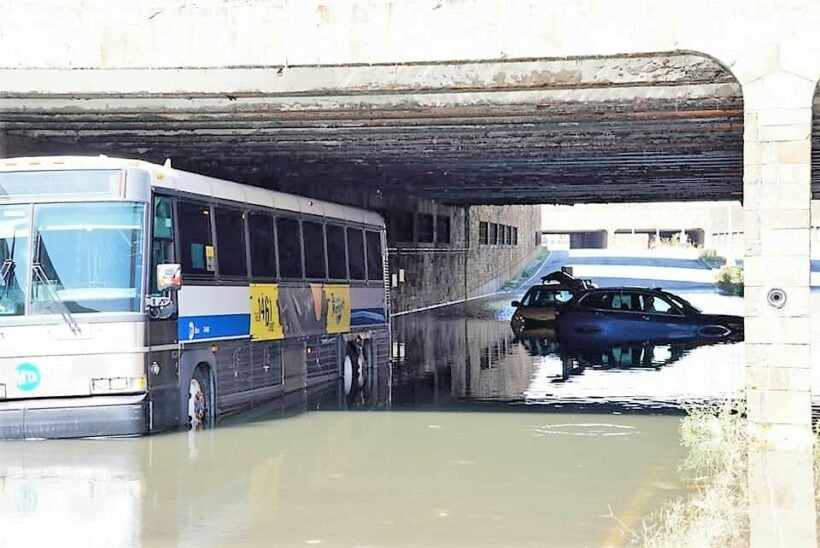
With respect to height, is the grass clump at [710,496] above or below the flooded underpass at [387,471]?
above

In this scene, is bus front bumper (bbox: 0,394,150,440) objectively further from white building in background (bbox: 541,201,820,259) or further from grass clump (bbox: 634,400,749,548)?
white building in background (bbox: 541,201,820,259)

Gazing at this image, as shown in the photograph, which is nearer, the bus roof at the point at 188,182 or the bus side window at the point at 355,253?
the bus roof at the point at 188,182

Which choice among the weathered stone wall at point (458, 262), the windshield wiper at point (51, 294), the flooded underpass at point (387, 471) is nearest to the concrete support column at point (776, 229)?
the flooded underpass at point (387, 471)

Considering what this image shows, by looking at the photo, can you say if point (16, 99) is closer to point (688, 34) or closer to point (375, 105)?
point (375, 105)

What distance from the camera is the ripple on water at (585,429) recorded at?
15.8 metres

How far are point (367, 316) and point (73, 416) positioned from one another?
9231 millimetres

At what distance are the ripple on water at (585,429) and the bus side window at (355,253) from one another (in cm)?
697

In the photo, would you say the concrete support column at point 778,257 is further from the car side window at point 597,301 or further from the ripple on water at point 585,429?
the car side window at point 597,301

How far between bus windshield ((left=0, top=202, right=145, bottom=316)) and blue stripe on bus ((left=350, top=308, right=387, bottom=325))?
8057 millimetres

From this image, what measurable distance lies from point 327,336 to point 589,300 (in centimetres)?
1171

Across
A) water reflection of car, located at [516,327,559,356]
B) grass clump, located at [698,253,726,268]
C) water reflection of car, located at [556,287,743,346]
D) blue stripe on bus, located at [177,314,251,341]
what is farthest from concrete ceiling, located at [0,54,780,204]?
grass clump, located at [698,253,726,268]

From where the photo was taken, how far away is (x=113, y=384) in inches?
572

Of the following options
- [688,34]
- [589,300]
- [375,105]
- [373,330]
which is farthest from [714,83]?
[589,300]

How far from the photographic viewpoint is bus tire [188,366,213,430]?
52.9 feet
